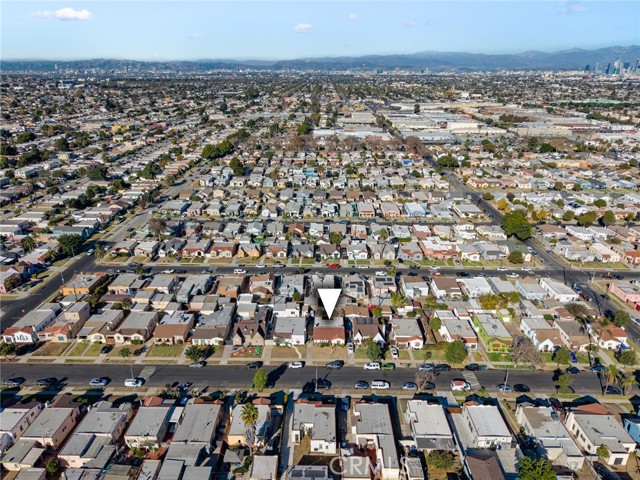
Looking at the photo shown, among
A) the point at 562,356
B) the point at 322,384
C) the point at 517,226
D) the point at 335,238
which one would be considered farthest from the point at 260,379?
the point at 517,226

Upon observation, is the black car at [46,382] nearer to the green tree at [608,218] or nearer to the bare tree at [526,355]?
the bare tree at [526,355]

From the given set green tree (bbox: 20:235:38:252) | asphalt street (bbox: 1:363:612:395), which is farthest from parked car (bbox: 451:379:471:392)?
green tree (bbox: 20:235:38:252)

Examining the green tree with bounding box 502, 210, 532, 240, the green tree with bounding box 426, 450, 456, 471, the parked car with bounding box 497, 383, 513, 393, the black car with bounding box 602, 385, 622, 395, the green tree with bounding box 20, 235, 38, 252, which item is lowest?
the black car with bounding box 602, 385, 622, 395

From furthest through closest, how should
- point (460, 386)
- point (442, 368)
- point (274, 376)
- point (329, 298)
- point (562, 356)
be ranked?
1. point (329, 298)
2. point (442, 368)
3. point (562, 356)
4. point (274, 376)
5. point (460, 386)

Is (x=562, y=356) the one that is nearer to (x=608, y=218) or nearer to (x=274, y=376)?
(x=274, y=376)

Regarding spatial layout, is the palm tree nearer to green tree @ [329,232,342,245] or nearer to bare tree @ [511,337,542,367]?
bare tree @ [511,337,542,367]

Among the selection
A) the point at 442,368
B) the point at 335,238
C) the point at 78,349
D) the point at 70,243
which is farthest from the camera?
the point at 335,238
